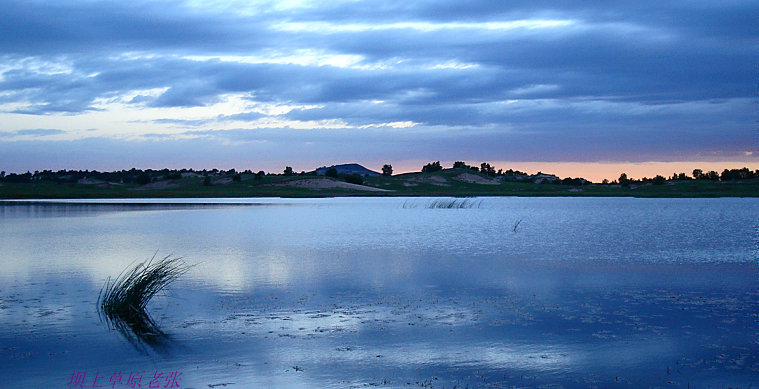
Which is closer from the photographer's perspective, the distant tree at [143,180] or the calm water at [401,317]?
the calm water at [401,317]

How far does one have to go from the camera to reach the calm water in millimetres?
11125

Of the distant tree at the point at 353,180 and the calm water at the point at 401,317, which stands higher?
the distant tree at the point at 353,180

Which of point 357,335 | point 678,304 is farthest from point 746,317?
point 357,335

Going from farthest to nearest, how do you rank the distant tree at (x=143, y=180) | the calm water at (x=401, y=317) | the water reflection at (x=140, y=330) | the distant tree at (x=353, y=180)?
the distant tree at (x=353, y=180), the distant tree at (x=143, y=180), the water reflection at (x=140, y=330), the calm water at (x=401, y=317)

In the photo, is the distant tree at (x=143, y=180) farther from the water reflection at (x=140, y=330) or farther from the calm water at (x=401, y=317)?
A: the water reflection at (x=140, y=330)

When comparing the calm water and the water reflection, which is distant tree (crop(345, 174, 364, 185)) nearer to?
the calm water

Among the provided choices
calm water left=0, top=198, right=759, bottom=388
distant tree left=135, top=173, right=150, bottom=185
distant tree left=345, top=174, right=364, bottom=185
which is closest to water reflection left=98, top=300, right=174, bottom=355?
calm water left=0, top=198, right=759, bottom=388

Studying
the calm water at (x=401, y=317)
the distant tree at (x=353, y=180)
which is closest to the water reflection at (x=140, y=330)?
the calm water at (x=401, y=317)

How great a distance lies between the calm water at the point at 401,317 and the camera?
11.1m

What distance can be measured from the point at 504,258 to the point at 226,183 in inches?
5765

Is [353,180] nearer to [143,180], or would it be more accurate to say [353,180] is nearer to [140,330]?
[143,180]

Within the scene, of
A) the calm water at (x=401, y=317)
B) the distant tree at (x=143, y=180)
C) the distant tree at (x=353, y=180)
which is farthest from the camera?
the distant tree at (x=353, y=180)

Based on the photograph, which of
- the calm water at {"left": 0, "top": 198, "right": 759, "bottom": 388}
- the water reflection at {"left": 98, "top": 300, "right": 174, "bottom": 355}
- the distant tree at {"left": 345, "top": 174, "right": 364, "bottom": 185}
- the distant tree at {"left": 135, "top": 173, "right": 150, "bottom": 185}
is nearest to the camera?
the calm water at {"left": 0, "top": 198, "right": 759, "bottom": 388}

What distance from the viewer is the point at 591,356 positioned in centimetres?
1198
